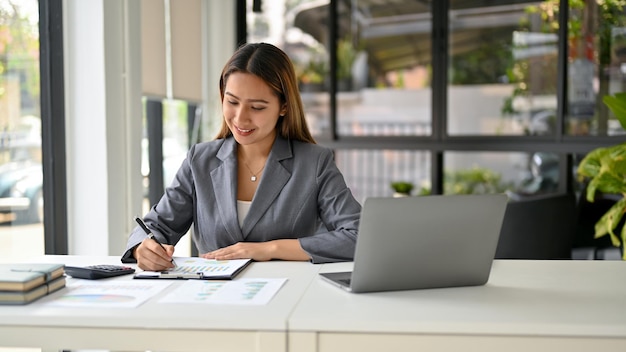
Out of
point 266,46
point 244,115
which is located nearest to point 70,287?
point 244,115

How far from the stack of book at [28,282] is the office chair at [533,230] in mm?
2562

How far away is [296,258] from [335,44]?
10.7 ft

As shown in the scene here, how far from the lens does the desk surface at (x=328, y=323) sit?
1.42 m

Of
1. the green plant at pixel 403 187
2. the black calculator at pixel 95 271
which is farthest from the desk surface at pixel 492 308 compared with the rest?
the green plant at pixel 403 187

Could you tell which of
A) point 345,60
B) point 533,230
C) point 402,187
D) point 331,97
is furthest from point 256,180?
point 345,60

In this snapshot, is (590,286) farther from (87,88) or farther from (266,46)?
(87,88)

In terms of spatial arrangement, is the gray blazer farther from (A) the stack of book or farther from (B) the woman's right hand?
(A) the stack of book

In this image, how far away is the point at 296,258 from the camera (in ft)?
6.80

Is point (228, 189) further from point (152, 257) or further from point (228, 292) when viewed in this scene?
point (228, 292)

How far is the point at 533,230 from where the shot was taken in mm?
3816

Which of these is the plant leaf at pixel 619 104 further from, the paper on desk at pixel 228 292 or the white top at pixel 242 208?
the paper on desk at pixel 228 292

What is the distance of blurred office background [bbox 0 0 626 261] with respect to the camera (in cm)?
306

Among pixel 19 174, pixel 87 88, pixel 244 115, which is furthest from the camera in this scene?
pixel 87 88

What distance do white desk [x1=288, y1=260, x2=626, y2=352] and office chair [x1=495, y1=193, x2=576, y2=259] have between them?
2125 millimetres
